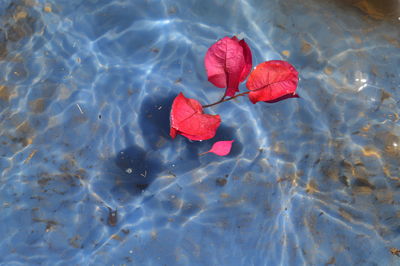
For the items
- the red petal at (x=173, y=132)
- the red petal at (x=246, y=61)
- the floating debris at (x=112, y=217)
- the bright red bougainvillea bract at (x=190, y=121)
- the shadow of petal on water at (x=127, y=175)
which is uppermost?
the red petal at (x=246, y=61)

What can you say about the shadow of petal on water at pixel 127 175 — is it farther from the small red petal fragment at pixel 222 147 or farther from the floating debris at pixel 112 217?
the small red petal fragment at pixel 222 147

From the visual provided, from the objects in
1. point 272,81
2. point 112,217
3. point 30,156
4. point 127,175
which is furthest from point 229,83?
point 30,156

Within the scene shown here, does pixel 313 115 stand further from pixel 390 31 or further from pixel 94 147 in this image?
pixel 94 147

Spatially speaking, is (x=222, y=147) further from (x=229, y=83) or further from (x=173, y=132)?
(x=229, y=83)

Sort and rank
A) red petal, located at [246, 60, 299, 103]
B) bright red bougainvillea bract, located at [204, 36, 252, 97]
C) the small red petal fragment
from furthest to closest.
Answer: the small red petal fragment
red petal, located at [246, 60, 299, 103]
bright red bougainvillea bract, located at [204, 36, 252, 97]

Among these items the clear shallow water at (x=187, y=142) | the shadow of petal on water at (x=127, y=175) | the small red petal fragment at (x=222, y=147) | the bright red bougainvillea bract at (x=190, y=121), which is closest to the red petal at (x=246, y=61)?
the clear shallow water at (x=187, y=142)

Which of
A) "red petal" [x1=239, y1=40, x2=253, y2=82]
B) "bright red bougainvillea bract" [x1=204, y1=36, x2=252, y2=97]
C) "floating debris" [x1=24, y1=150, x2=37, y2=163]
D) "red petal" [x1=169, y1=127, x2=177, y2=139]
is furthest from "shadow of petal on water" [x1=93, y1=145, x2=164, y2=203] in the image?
"red petal" [x1=239, y1=40, x2=253, y2=82]

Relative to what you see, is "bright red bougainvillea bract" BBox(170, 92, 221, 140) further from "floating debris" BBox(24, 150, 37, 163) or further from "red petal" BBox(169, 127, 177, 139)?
"floating debris" BBox(24, 150, 37, 163)
